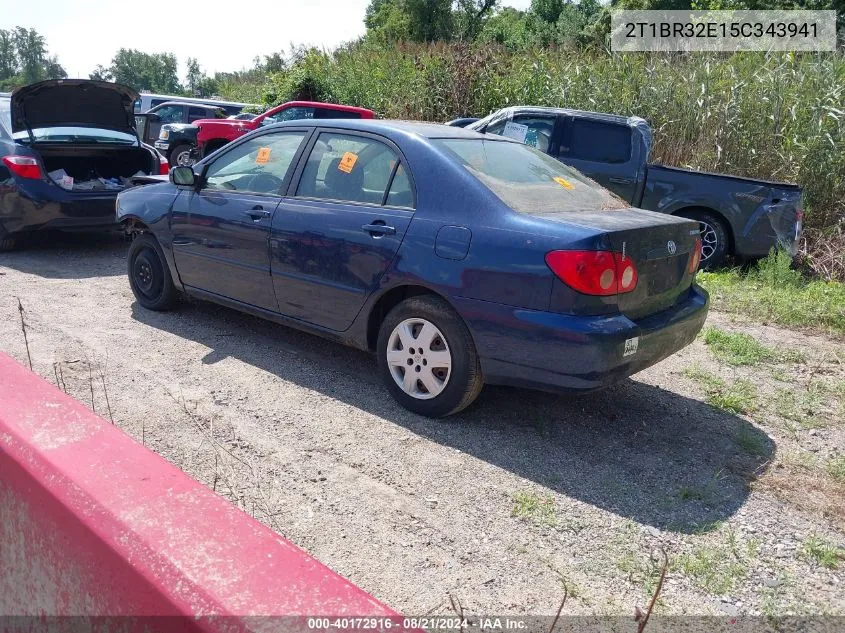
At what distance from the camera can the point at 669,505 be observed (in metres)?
3.41

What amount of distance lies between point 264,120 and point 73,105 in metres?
6.08

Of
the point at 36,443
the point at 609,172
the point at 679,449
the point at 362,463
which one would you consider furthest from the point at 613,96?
the point at 36,443

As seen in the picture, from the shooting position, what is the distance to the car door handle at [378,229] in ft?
13.9

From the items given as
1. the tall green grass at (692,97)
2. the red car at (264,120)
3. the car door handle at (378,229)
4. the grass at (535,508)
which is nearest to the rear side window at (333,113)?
the red car at (264,120)

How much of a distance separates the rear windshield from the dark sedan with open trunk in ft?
16.4

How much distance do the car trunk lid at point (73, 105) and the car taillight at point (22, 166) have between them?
13.1 inches

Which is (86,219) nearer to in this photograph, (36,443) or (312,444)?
(312,444)

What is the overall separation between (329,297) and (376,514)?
67.5 inches

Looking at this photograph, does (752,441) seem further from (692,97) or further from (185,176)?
(692,97)

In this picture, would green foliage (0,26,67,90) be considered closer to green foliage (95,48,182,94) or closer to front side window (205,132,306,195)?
green foliage (95,48,182,94)

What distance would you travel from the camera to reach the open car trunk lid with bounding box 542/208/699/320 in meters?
3.77

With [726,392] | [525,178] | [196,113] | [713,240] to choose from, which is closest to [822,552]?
[726,392]

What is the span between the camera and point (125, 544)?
1.60 meters

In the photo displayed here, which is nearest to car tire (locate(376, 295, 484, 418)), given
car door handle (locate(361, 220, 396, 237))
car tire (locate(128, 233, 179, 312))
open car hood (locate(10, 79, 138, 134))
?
car door handle (locate(361, 220, 396, 237))
